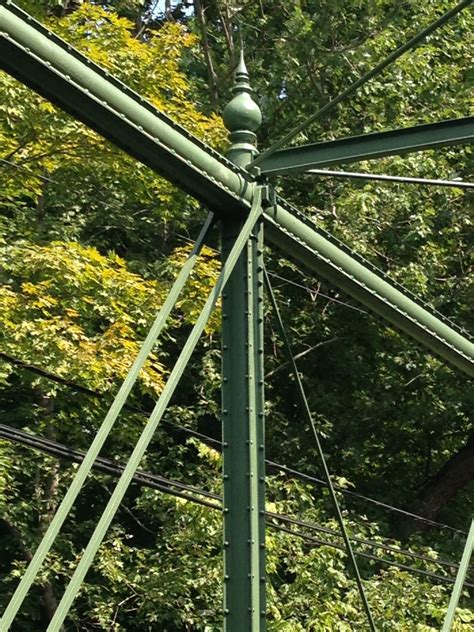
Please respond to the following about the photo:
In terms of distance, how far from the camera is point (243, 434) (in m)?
4.56

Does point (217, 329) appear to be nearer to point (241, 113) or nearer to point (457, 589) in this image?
point (457, 589)

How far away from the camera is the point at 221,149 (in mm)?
14242

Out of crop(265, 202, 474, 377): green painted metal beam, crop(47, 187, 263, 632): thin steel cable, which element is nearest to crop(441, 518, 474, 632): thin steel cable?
crop(265, 202, 474, 377): green painted metal beam

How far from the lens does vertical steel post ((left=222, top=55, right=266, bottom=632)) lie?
14.4ft

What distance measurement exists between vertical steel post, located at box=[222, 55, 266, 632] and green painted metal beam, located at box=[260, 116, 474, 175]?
0.18 m

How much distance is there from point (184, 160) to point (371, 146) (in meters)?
0.86

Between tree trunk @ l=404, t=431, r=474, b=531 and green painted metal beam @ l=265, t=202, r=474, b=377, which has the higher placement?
tree trunk @ l=404, t=431, r=474, b=531

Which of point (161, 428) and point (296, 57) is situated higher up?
point (296, 57)

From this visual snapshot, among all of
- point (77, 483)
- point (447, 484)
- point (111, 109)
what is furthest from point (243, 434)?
point (447, 484)

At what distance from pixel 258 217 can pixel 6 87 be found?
287 inches

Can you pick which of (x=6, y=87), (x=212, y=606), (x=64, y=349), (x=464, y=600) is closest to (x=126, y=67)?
(x=6, y=87)

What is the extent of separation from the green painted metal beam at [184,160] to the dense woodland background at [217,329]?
5807mm

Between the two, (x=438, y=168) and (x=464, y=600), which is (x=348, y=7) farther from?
(x=464, y=600)

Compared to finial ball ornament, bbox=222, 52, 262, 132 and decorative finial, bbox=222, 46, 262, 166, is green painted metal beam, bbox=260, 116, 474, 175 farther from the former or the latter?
finial ball ornament, bbox=222, 52, 262, 132
